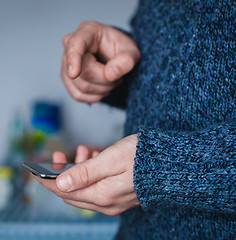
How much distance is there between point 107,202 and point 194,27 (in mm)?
244

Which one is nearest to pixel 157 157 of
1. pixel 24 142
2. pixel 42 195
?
pixel 42 195

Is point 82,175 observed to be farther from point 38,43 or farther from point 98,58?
point 38,43

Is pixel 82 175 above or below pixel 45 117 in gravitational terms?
above

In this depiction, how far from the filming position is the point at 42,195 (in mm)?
1137

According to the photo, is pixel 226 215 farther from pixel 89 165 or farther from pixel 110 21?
pixel 110 21

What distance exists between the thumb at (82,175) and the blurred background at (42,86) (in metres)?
0.98

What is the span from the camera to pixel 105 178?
13.8 inches

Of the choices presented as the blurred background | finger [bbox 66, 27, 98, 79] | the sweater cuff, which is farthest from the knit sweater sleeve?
the blurred background

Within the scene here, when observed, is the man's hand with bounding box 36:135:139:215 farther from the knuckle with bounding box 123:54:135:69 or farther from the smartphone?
the knuckle with bounding box 123:54:135:69

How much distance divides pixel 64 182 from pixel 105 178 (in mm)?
50

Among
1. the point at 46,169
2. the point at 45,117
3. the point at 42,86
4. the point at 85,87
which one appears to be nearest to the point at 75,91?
the point at 85,87

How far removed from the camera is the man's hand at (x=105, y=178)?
328 mm

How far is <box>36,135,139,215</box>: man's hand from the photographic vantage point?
1.08ft

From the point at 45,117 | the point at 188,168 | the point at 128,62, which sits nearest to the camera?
the point at 188,168
